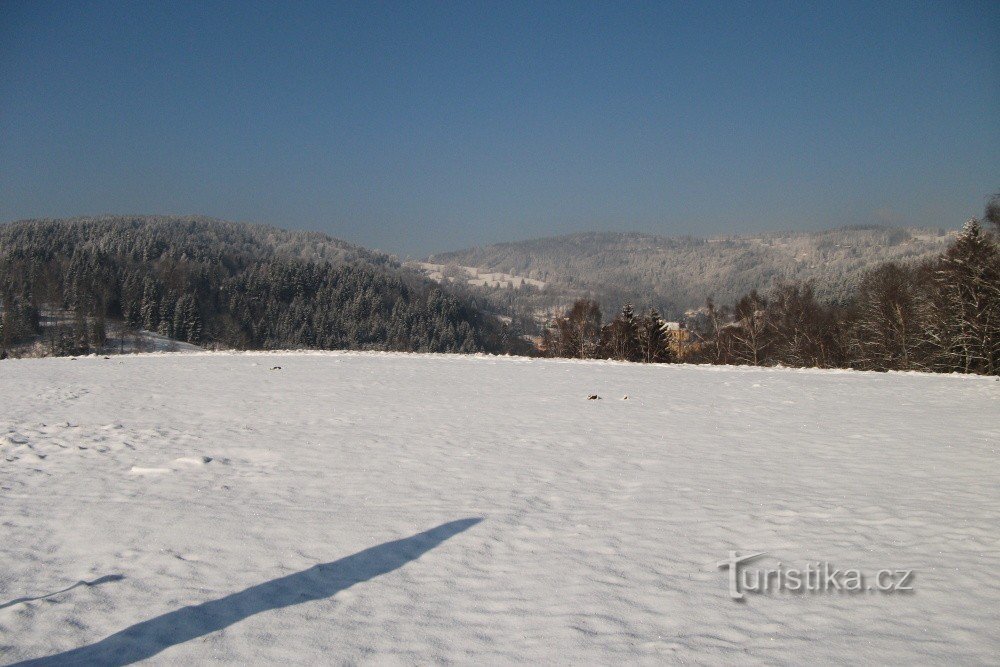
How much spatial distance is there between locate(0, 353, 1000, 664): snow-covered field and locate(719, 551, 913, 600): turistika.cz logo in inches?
5.3

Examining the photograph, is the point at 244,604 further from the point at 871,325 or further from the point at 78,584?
the point at 871,325

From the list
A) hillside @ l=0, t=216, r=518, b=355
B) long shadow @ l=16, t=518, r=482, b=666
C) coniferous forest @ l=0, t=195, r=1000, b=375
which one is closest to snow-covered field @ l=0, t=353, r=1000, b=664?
long shadow @ l=16, t=518, r=482, b=666

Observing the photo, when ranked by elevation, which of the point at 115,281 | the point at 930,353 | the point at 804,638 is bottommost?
the point at 804,638

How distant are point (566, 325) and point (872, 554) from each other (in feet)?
160

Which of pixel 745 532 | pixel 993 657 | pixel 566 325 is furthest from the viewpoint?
pixel 566 325

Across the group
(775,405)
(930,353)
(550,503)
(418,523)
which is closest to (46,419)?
(418,523)

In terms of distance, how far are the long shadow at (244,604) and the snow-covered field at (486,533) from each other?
24 mm

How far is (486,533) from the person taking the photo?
660cm

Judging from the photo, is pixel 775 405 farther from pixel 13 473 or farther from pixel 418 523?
pixel 13 473

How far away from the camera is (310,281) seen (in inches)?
5679

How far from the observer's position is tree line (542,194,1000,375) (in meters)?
27.5

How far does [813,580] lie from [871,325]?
3545 centimetres

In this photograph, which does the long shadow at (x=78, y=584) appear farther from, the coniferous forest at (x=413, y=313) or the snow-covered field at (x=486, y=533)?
the coniferous forest at (x=413, y=313)

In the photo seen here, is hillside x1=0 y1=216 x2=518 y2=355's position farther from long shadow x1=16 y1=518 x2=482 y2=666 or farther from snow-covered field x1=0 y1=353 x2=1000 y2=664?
long shadow x1=16 y1=518 x2=482 y2=666
